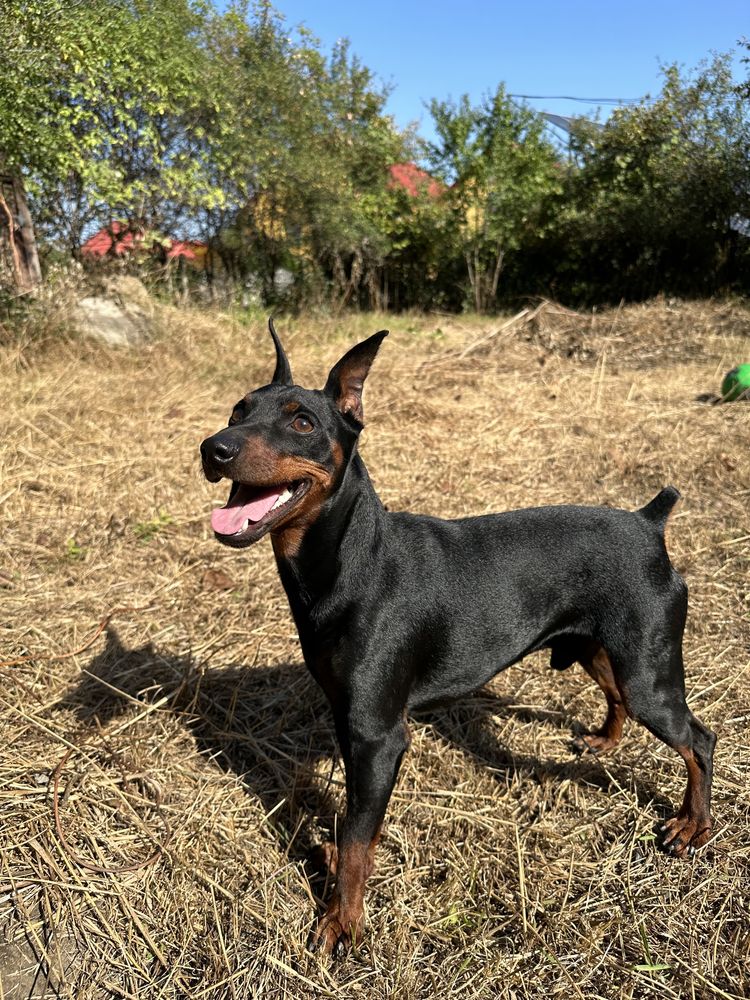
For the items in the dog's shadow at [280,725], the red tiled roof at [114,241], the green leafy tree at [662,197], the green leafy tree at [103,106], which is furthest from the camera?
the green leafy tree at [662,197]

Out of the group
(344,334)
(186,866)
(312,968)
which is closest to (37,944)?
(186,866)

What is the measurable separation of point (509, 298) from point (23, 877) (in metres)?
17.9

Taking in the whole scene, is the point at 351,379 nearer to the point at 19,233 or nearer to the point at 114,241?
the point at 19,233

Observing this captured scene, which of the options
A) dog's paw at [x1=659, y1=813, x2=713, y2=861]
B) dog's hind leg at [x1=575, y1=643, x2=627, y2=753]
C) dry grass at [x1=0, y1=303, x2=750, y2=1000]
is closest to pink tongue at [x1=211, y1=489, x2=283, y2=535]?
dry grass at [x1=0, y1=303, x2=750, y2=1000]

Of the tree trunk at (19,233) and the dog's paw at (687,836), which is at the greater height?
the tree trunk at (19,233)

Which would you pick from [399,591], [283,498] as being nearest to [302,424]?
[283,498]

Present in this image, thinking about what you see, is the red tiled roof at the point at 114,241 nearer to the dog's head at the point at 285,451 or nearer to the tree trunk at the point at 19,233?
the tree trunk at the point at 19,233

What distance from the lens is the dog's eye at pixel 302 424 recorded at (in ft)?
7.95

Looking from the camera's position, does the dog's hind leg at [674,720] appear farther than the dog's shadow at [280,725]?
No

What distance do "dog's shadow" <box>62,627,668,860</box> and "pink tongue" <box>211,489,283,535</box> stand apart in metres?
1.39

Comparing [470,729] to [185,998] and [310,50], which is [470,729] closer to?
[185,998]

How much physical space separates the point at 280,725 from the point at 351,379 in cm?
183

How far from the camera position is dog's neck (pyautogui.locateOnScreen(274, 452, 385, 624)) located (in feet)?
8.07

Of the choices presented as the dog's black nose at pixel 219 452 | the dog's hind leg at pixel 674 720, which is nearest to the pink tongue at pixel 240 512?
the dog's black nose at pixel 219 452
